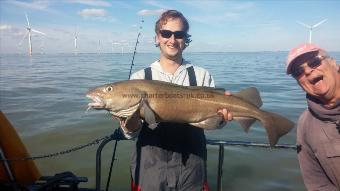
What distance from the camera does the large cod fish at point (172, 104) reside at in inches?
156

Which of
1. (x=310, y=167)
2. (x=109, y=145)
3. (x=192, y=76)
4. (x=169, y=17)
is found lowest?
(x=109, y=145)

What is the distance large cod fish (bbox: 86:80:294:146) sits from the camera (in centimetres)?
396

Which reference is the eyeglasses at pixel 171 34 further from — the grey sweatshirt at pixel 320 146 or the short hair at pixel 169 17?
the grey sweatshirt at pixel 320 146

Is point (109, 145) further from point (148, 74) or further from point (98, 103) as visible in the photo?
point (98, 103)

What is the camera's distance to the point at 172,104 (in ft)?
13.2

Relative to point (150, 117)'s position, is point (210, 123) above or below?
below

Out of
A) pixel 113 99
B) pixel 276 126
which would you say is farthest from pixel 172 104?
pixel 276 126

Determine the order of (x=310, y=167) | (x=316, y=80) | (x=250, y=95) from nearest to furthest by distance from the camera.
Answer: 1. (x=316, y=80)
2. (x=310, y=167)
3. (x=250, y=95)

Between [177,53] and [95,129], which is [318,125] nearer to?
[177,53]

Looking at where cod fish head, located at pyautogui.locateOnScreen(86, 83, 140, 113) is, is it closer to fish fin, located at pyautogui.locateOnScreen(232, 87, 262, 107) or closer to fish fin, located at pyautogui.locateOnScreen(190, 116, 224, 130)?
fish fin, located at pyautogui.locateOnScreen(190, 116, 224, 130)

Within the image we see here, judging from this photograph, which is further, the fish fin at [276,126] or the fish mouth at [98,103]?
the fish fin at [276,126]

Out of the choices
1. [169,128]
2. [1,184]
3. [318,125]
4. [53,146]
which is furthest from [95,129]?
[318,125]

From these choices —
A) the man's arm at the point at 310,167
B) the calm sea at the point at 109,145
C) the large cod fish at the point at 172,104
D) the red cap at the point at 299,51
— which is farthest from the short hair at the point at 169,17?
the calm sea at the point at 109,145

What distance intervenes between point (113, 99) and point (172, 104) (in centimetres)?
70
